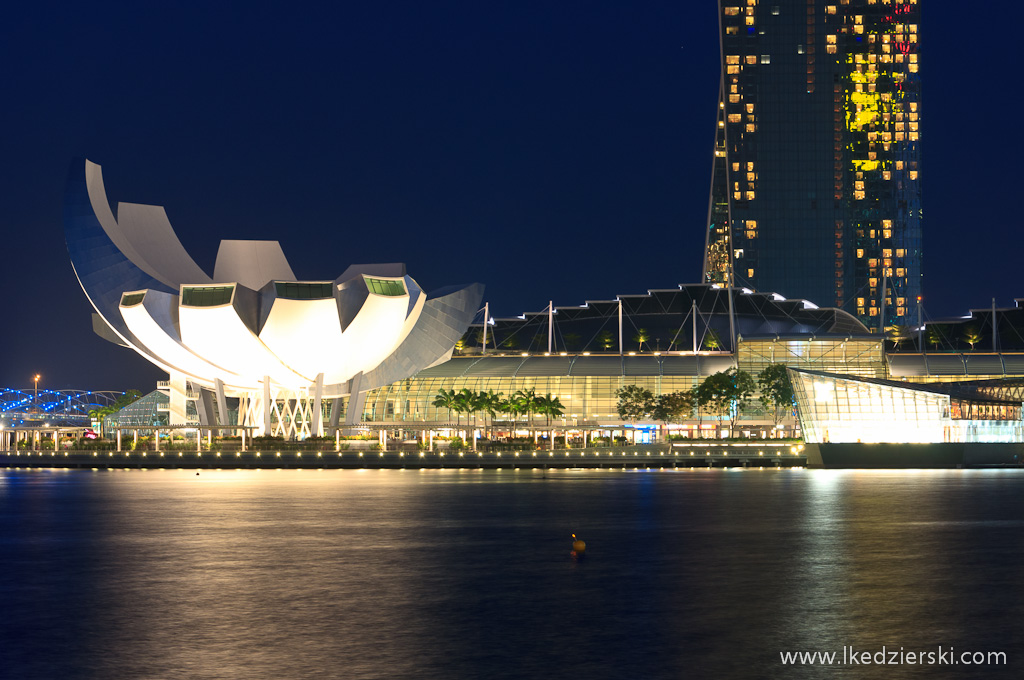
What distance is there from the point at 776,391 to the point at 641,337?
34.4m

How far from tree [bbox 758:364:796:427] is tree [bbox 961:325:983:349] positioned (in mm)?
45077

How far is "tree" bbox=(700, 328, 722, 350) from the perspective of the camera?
552 ft

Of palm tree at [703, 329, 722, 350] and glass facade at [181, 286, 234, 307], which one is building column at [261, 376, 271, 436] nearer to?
glass facade at [181, 286, 234, 307]

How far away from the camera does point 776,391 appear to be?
144 metres

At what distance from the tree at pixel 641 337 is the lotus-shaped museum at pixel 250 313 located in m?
59.5

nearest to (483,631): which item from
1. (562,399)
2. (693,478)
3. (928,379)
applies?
(693,478)

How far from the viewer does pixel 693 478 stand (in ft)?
268

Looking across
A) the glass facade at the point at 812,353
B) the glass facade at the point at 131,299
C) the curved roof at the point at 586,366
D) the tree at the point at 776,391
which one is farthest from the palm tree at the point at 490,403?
the glass facade at the point at 131,299

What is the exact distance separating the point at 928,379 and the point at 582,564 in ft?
424

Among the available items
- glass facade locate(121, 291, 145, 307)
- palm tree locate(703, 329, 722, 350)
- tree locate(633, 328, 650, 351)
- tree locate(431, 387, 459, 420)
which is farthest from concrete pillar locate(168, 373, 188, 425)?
palm tree locate(703, 329, 722, 350)

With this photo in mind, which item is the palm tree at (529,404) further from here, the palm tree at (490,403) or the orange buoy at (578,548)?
the orange buoy at (578,548)

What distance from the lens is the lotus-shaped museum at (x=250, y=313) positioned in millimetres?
102812

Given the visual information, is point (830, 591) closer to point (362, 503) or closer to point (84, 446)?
point (362, 503)

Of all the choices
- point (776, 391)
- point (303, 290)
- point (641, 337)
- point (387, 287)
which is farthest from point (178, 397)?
point (641, 337)
